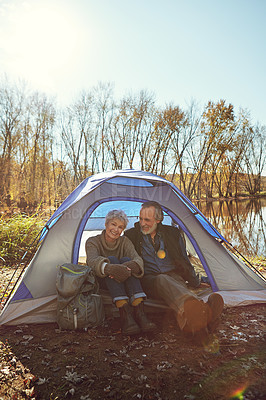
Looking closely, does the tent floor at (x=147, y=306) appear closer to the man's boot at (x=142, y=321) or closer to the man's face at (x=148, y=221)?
the man's boot at (x=142, y=321)

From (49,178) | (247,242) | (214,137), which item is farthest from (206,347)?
(214,137)

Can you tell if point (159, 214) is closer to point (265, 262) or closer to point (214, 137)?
point (265, 262)

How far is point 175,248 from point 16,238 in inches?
174

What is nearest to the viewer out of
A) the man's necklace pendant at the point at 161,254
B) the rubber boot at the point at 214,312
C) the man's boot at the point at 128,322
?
the rubber boot at the point at 214,312

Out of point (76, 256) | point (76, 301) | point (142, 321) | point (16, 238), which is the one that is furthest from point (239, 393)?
point (16, 238)

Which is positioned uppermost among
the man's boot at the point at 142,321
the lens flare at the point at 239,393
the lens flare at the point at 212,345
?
the man's boot at the point at 142,321

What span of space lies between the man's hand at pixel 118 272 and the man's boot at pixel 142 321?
363 mm

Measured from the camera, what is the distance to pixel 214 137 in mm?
24328

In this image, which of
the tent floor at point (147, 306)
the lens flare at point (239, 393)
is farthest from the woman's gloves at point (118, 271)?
the lens flare at point (239, 393)

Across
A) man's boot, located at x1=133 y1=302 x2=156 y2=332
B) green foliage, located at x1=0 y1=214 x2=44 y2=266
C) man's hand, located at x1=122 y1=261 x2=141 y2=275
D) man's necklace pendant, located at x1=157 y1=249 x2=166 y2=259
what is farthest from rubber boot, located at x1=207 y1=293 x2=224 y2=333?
green foliage, located at x1=0 y1=214 x2=44 y2=266

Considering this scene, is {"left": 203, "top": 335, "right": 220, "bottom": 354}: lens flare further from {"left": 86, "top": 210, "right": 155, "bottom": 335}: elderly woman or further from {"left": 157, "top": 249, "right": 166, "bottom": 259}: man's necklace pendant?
{"left": 157, "top": 249, "right": 166, "bottom": 259}: man's necklace pendant

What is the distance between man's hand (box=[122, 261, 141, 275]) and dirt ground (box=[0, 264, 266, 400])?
0.68 meters

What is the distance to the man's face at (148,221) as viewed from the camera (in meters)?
3.65

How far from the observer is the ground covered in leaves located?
1944mm
